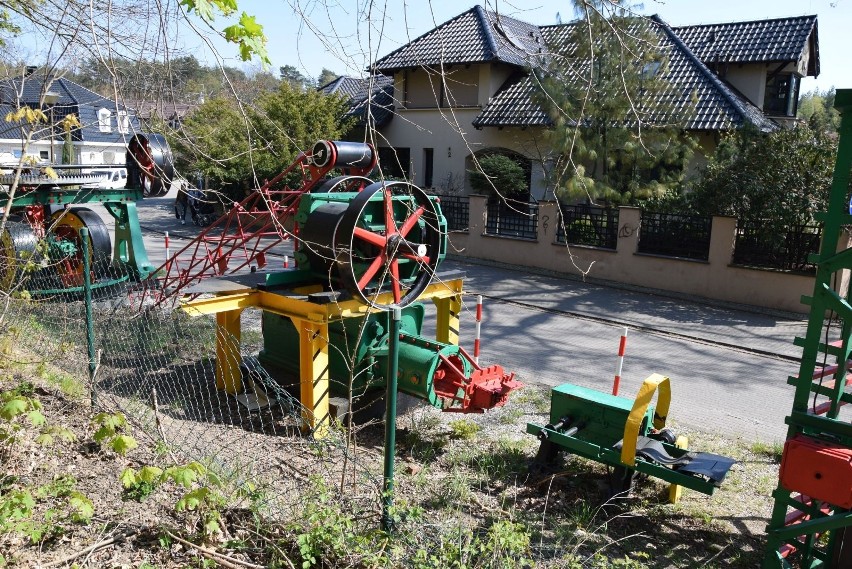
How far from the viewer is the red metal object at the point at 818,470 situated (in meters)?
3.41

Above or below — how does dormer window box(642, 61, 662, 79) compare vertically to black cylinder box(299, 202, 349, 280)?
above

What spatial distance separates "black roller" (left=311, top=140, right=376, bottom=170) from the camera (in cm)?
669

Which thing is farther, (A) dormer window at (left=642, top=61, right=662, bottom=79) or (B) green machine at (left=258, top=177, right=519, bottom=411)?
(A) dormer window at (left=642, top=61, right=662, bottom=79)

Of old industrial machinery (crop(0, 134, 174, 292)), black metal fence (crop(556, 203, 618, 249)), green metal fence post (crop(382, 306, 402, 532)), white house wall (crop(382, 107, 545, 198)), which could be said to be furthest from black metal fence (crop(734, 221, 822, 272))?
green metal fence post (crop(382, 306, 402, 532))

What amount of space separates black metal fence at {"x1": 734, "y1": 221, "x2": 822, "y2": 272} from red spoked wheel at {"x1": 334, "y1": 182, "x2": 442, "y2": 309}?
806 centimetres

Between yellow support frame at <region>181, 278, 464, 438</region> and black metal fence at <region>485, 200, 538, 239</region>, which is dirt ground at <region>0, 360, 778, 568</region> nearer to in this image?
yellow support frame at <region>181, 278, 464, 438</region>

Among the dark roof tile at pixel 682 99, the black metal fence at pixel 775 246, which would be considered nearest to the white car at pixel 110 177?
the dark roof tile at pixel 682 99

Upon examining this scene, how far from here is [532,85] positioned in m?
18.5

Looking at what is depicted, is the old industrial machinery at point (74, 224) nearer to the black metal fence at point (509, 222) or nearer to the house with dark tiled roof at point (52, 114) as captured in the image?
the house with dark tiled roof at point (52, 114)

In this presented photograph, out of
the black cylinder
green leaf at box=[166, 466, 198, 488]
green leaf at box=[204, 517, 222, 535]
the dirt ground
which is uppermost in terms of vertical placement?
the black cylinder

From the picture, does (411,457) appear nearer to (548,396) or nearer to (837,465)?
(548,396)

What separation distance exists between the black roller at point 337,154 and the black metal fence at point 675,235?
26.6ft

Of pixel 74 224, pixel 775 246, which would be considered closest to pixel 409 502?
pixel 74 224

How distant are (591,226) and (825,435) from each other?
10.8 m
